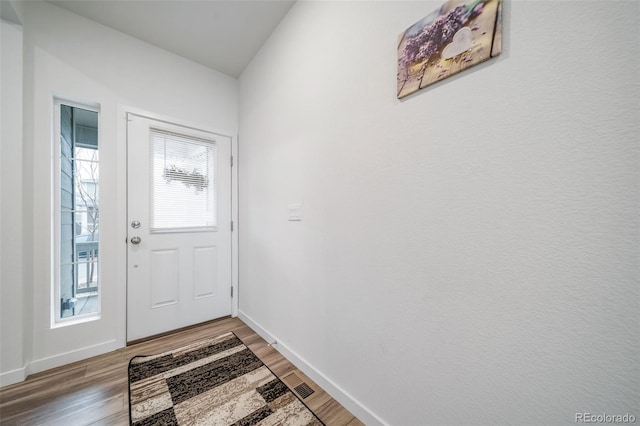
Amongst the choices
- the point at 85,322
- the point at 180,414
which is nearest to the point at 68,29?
the point at 85,322

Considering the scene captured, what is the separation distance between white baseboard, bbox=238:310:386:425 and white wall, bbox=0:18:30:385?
169cm

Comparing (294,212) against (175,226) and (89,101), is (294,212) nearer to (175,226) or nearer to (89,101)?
(175,226)

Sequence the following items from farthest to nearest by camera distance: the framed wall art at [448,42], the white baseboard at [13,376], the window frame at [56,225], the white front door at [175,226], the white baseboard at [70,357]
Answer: the white front door at [175,226] → the window frame at [56,225] → the white baseboard at [70,357] → the white baseboard at [13,376] → the framed wall art at [448,42]

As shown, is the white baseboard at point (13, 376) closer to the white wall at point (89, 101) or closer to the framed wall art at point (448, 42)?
the white wall at point (89, 101)

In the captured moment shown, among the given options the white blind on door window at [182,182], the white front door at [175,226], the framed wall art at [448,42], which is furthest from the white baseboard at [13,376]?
the framed wall art at [448,42]

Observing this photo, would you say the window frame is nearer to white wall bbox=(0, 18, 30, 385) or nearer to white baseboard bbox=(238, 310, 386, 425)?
white wall bbox=(0, 18, 30, 385)

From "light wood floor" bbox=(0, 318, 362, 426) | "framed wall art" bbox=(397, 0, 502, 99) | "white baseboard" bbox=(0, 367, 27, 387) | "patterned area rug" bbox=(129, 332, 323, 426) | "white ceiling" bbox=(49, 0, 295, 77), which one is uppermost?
"white ceiling" bbox=(49, 0, 295, 77)

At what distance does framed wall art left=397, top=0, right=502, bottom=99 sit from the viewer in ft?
2.58

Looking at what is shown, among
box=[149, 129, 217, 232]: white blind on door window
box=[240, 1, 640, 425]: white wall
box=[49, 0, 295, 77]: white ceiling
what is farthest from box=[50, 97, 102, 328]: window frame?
box=[240, 1, 640, 425]: white wall

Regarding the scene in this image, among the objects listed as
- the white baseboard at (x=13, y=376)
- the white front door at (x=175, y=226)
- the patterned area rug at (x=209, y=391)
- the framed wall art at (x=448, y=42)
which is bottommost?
the patterned area rug at (x=209, y=391)

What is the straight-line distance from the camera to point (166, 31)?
2.01m

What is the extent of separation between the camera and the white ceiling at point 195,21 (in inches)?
69.2

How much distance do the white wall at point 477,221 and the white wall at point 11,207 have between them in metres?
2.02

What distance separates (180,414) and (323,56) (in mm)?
2420
